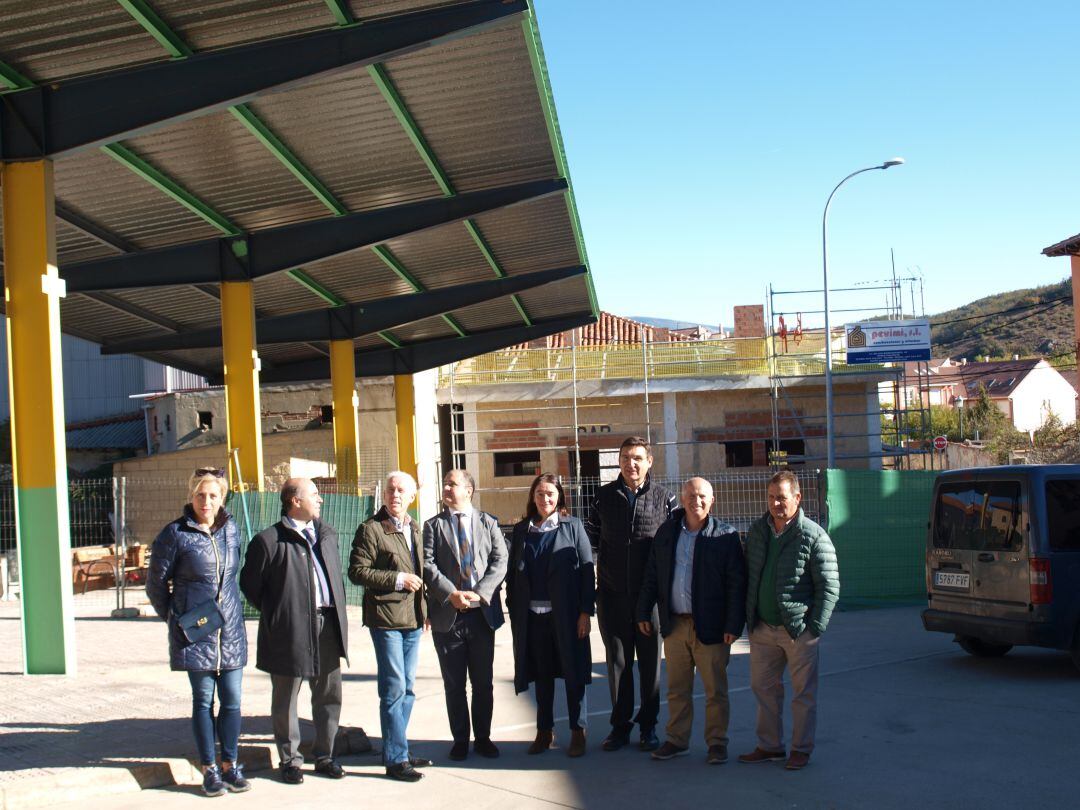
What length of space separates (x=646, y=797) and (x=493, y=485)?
28.4 meters

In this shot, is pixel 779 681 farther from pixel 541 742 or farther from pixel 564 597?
pixel 541 742

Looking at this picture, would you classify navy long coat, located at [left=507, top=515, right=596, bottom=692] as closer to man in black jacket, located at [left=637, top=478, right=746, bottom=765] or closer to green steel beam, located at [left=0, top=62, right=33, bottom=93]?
man in black jacket, located at [left=637, top=478, right=746, bottom=765]

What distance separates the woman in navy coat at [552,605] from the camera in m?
7.19

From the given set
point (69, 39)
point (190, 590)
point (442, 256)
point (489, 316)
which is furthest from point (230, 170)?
point (489, 316)

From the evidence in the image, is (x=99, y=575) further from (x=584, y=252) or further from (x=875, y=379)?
(x=875, y=379)

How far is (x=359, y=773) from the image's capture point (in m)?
6.96

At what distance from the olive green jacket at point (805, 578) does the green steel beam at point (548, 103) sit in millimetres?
5808

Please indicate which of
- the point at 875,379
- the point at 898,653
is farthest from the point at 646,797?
the point at 875,379

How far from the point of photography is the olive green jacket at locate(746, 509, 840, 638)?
665cm

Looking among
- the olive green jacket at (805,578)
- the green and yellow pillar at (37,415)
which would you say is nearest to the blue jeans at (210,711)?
the olive green jacket at (805,578)

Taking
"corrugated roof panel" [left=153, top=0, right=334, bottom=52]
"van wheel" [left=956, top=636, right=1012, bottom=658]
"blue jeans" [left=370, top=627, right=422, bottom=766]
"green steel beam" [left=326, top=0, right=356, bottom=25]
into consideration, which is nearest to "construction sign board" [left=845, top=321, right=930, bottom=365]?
"van wheel" [left=956, top=636, right=1012, bottom=658]

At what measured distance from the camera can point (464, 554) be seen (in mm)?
7152

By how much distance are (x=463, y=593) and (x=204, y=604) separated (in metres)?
1.56

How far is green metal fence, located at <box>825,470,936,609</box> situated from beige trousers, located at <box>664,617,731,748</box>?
880 centimetres
